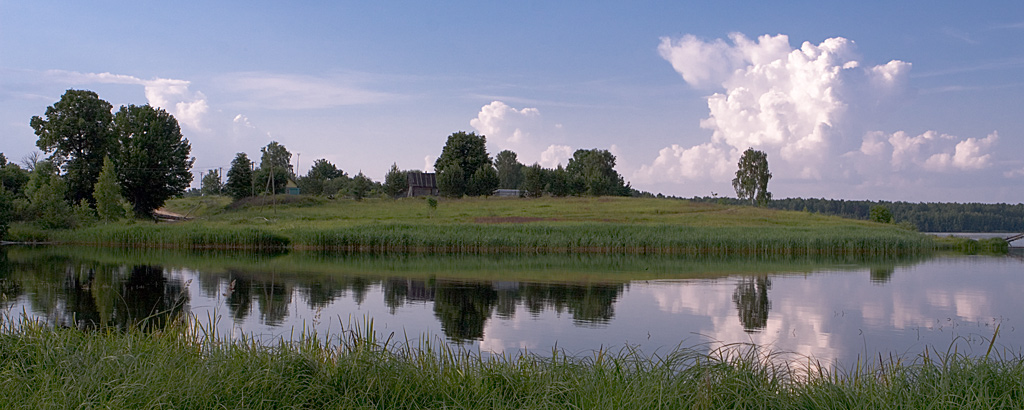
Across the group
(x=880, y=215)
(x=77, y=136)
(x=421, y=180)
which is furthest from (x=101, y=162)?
(x=880, y=215)

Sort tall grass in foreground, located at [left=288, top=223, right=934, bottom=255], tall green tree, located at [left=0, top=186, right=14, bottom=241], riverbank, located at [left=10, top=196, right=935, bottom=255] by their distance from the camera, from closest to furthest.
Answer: tall grass in foreground, located at [left=288, top=223, right=934, bottom=255] < riverbank, located at [left=10, top=196, right=935, bottom=255] < tall green tree, located at [left=0, top=186, right=14, bottom=241]

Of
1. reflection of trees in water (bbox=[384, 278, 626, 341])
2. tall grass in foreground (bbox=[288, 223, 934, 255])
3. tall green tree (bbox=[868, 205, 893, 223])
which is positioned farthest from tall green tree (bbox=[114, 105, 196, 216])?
tall green tree (bbox=[868, 205, 893, 223])

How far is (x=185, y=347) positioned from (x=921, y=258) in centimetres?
3989

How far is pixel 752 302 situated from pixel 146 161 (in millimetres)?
53006

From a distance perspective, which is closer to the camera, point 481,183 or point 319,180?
point 481,183

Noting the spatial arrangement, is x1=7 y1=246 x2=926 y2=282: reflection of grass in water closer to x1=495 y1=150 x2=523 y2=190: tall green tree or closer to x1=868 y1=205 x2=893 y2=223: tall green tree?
x1=868 y1=205 x2=893 y2=223: tall green tree

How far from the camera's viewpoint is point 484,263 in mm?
31766

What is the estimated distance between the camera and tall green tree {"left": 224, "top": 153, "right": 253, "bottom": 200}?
69375mm

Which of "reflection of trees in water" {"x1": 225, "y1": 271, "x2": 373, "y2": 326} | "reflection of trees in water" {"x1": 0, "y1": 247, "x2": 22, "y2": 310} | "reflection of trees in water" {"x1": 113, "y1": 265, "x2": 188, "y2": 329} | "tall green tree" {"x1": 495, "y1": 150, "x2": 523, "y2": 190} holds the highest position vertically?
"tall green tree" {"x1": 495, "y1": 150, "x2": 523, "y2": 190}

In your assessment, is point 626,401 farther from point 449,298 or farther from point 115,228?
point 115,228

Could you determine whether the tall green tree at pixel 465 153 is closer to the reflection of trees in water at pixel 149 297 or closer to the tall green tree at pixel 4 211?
the tall green tree at pixel 4 211

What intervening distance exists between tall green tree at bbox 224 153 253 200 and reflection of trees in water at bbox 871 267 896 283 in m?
57.1

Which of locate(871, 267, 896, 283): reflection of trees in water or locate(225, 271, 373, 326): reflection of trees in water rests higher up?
locate(871, 267, 896, 283): reflection of trees in water

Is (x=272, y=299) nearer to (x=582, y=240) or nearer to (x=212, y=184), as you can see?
(x=582, y=240)
